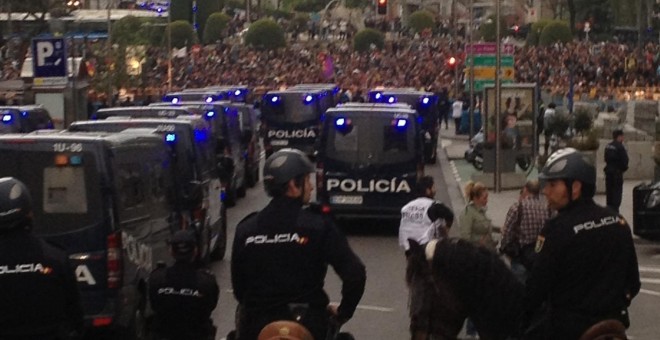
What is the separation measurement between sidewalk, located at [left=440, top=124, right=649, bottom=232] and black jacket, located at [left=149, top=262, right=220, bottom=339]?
14776 millimetres

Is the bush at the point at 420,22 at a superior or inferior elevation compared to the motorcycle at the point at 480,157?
superior

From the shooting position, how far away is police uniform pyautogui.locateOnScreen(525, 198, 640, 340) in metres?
7.25

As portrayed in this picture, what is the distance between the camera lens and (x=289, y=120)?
38531 millimetres

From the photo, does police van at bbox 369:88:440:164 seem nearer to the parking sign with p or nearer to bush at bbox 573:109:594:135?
bush at bbox 573:109:594:135

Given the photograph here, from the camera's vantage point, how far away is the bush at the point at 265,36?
89125 millimetres

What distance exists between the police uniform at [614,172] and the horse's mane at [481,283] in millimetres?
16156

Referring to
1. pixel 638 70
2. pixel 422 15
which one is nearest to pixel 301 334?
pixel 638 70

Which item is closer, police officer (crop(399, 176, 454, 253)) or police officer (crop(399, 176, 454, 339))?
police officer (crop(399, 176, 454, 339))

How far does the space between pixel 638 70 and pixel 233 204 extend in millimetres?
33424

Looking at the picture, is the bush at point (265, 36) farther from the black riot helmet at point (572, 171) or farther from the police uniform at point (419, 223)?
the black riot helmet at point (572, 171)

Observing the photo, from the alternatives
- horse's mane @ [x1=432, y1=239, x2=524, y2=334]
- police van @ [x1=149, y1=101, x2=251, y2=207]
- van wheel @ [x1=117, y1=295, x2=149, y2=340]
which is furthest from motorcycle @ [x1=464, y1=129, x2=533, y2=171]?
horse's mane @ [x1=432, y1=239, x2=524, y2=334]

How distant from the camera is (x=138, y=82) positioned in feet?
212

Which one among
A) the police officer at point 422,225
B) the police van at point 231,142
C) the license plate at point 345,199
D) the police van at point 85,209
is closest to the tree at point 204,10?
the police van at point 231,142

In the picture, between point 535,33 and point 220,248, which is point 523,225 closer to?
point 220,248
